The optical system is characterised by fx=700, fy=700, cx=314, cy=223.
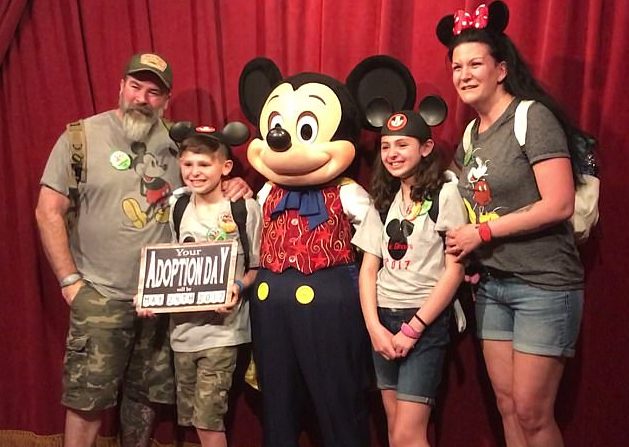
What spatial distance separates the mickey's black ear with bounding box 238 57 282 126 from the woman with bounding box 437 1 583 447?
68 centimetres

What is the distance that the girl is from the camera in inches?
82.7

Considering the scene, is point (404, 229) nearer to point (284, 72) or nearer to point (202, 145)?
point (202, 145)

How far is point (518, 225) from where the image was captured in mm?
1962

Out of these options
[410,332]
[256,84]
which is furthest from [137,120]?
[410,332]

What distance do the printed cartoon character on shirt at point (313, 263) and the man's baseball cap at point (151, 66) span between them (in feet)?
1.33

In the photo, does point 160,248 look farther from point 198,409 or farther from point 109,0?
point 109,0

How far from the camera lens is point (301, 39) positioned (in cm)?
270

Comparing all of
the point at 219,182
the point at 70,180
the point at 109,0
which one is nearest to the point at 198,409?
the point at 219,182

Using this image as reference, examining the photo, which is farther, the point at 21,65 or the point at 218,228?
the point at 21,65

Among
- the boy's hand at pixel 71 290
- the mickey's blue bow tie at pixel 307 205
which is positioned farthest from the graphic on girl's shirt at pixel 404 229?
the boy's hand at pixel 71 290

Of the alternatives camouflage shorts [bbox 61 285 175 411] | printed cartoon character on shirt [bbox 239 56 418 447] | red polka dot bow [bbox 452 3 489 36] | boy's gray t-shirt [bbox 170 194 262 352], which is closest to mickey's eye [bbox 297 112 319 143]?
printed cartoon character on shirt [bbox 239 56 418 447]

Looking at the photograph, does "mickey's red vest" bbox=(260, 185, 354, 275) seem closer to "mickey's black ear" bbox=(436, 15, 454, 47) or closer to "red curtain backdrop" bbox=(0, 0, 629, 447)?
"red curtain backdrop" bbox=(0, 0, 629, 447)

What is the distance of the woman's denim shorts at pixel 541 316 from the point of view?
6.54 ft

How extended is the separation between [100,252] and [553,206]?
1525mm
